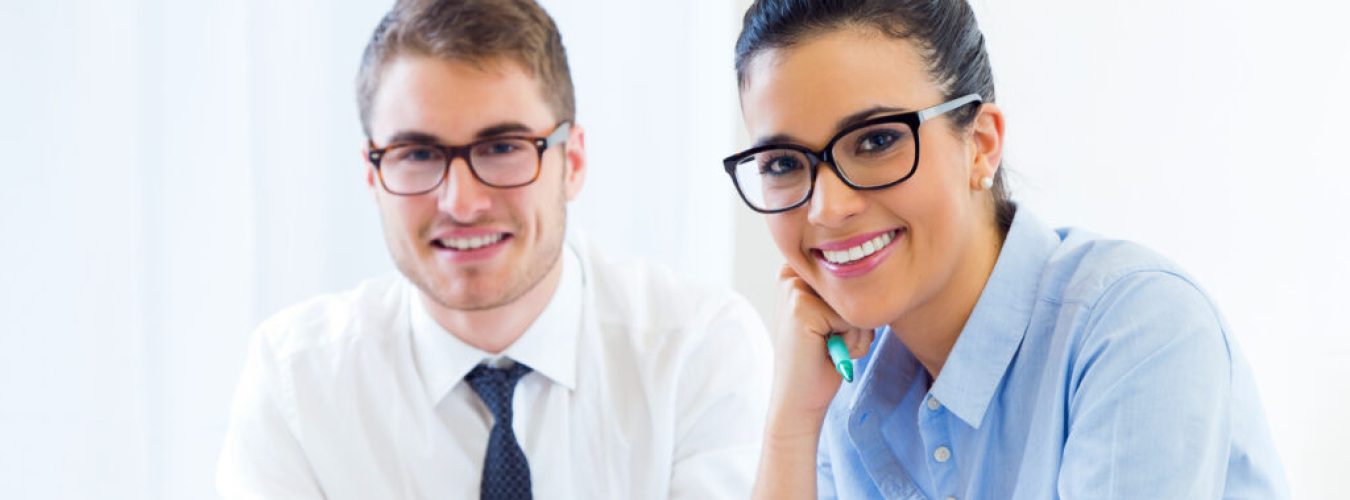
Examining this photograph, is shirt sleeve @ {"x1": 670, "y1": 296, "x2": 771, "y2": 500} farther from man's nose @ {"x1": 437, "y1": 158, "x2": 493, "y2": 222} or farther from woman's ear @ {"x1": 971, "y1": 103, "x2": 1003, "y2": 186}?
woman's ear @ {"x1": 971, "y1": 103, "x2": 1003, "y2": 186}

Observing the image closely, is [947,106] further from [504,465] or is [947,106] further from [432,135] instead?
[504,465]

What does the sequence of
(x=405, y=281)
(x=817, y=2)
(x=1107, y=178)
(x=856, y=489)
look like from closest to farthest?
(x=817, y=2)
(x=856, y=489)
(x=405, y=281)
(x=1107, y=178)

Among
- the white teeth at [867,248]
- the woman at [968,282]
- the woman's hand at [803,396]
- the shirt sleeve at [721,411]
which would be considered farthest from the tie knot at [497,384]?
the white teeth at [867,248]

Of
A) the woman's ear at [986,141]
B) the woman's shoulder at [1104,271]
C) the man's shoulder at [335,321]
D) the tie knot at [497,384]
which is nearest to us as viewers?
the woman's shoulder at [1104,271]

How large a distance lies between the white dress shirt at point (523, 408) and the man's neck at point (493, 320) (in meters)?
0.02

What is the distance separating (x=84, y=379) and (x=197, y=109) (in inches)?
19.7

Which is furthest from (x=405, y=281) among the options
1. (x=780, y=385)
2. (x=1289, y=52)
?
(x=1289, y=52)

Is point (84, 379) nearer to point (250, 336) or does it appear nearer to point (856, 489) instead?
point (250, 336)

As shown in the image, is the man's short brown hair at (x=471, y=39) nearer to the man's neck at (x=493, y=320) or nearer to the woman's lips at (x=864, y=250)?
the man's neck at (x=493, y=320)

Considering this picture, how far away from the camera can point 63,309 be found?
2084 millimetres

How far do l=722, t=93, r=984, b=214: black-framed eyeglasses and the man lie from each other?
2.03ft

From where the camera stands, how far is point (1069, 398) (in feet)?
4.38

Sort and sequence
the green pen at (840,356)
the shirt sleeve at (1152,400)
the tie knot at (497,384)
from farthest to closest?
the tie knot at (497,384), the green pen at (840,356), the shirt sleeve at (1152,400)

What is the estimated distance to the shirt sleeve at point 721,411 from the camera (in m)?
1.94
